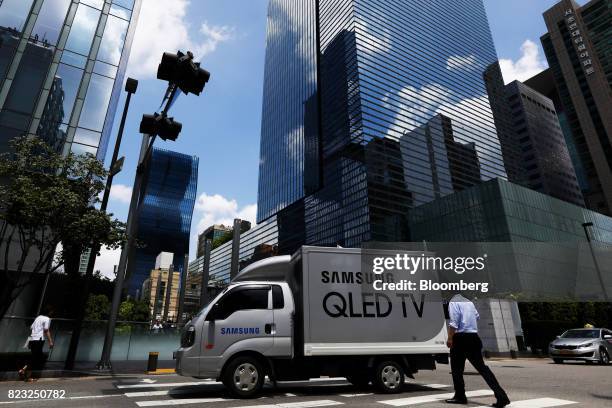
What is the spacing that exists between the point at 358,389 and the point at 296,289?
2.83 m

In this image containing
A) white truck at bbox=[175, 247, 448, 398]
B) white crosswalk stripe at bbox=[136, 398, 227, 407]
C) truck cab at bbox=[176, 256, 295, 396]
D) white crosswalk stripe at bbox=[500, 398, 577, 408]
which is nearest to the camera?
white crosswalk stripe at bbox=[500, 398, 577, 408]

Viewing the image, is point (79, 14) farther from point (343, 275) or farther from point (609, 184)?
point (609, 184)

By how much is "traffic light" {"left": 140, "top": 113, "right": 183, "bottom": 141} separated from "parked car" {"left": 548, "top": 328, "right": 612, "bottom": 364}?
18.0 m

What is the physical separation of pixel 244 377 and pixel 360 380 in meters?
3.11

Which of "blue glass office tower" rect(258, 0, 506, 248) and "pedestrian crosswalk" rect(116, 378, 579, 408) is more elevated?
"blue glass office tower" rect(258, 0, 506, 248)

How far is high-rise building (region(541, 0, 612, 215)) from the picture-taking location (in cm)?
12606

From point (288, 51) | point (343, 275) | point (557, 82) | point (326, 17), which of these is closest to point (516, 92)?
point (557, 82)

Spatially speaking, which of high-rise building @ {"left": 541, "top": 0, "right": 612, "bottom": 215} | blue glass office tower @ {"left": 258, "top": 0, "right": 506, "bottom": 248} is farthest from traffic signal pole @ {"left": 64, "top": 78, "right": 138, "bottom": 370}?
high-rise building @ {"left": 541, "top": 0, "right": 612, "bottom": 215}

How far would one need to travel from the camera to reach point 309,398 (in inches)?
300

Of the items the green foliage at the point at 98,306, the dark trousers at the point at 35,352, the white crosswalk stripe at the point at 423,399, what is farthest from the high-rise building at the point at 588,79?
the dark trousers at the point at 35,352

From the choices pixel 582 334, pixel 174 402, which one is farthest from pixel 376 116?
pixel 174 402

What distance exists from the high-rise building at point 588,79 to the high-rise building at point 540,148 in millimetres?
7306

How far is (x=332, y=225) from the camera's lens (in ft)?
371

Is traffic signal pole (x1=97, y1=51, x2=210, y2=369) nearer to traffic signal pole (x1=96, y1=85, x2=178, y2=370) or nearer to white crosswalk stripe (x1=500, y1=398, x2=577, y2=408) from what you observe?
traffic signal pole (x1=96, y1=85, x2=178, y2=370)
